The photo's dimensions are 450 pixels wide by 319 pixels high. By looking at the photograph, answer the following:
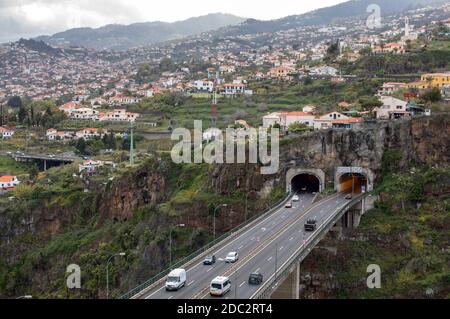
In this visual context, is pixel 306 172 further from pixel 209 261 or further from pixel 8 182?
pixel 8 182

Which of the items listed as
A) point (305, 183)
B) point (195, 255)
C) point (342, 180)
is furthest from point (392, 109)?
point (195, 255)

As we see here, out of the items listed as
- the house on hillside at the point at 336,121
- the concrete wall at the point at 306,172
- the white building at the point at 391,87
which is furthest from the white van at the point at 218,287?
the white building at the point at 391,87

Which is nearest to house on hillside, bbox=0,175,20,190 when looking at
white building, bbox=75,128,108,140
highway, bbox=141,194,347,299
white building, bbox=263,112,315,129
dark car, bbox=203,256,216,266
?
white building, bbox=75,128,108,140

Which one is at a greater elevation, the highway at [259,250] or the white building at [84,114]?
the white building at [84,114]

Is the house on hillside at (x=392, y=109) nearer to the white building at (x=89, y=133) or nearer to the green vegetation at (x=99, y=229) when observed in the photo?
the green vegetation at (x=99, y=229)

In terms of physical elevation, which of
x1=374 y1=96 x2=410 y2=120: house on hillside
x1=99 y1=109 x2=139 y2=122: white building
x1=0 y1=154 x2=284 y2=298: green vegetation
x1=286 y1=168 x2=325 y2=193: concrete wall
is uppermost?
x1=374 y1=96 x2=410 y2=120: house on hillside

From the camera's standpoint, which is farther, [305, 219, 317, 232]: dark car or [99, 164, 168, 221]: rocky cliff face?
[99, 164, 168, 221]: rocky cliff face

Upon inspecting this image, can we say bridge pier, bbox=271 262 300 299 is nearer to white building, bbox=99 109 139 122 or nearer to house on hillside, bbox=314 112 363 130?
house on hillside, bbox=314 112 363 130
